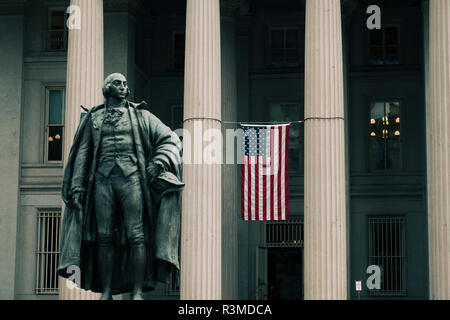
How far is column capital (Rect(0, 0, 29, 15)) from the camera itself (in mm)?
31986

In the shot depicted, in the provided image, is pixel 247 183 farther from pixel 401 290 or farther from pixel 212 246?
pixel 401 290

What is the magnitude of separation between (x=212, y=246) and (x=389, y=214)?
10622 mm

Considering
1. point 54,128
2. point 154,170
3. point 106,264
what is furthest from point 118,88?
point 54,128

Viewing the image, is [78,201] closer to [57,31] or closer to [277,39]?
[57,31]

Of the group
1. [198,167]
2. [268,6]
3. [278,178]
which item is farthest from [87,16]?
[268,6]

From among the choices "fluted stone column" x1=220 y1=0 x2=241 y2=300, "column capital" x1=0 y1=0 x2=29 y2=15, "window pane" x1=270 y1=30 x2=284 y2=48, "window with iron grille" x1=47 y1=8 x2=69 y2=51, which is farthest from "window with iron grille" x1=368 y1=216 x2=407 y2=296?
"column capital" x1=0 y1=0 x2=29 y2=15

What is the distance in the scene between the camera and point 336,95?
24.8 m

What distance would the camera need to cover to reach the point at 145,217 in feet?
29.9

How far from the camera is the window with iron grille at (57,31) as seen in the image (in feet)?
106

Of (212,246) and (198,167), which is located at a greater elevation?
(198,167)

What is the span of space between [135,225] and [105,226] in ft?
1.07

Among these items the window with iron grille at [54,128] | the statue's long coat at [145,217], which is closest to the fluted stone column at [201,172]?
the window with iron grille at [54,128]

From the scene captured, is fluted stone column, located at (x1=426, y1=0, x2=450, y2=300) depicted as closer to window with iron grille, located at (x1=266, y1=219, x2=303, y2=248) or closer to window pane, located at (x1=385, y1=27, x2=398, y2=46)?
window with iron grille, located at (x1=266, y1=219, x2=303, y2=248)

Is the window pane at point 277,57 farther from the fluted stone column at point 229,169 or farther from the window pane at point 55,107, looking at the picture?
the window pane at point 55,107
